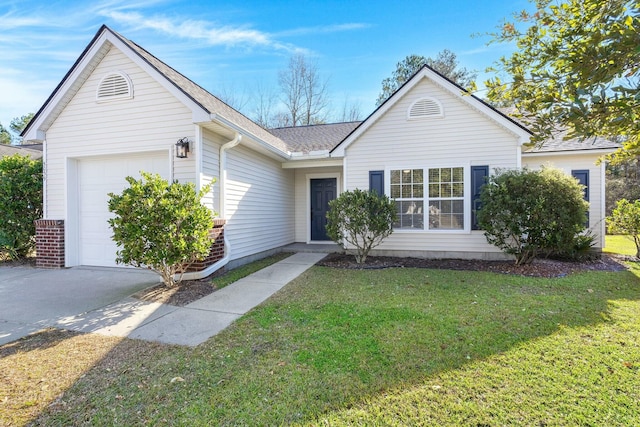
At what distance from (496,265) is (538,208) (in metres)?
1.66

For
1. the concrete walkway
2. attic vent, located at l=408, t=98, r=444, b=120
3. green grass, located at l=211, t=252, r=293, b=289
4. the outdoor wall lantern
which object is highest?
attic vent, located at l=408, t=98, r=444, b=120

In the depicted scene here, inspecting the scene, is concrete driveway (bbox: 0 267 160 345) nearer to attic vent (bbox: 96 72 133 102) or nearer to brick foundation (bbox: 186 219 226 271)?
brick foundation (bbox: 186 219 226 271)

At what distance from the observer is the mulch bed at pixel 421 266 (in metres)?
5.14

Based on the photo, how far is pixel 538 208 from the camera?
6.34 metres

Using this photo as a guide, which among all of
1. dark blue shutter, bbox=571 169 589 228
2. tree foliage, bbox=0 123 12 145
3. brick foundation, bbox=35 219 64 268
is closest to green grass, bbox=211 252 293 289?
brick foundation, bbox=35 219 64 268

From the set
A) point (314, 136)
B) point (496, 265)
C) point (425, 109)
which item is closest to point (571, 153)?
point (496, 265)

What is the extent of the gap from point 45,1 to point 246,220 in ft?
22.0

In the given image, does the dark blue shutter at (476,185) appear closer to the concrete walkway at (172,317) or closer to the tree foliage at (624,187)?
the concrete walkway at (172,317)

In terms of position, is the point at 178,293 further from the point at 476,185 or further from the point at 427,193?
the point at 476,185

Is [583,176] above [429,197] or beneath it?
above

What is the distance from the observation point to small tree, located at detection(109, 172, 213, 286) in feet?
15.5

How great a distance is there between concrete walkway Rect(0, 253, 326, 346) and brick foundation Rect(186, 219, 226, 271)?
0.87 m

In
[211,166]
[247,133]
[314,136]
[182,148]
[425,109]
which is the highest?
[314,136]

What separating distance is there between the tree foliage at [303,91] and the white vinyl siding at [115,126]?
16184 millimetres
